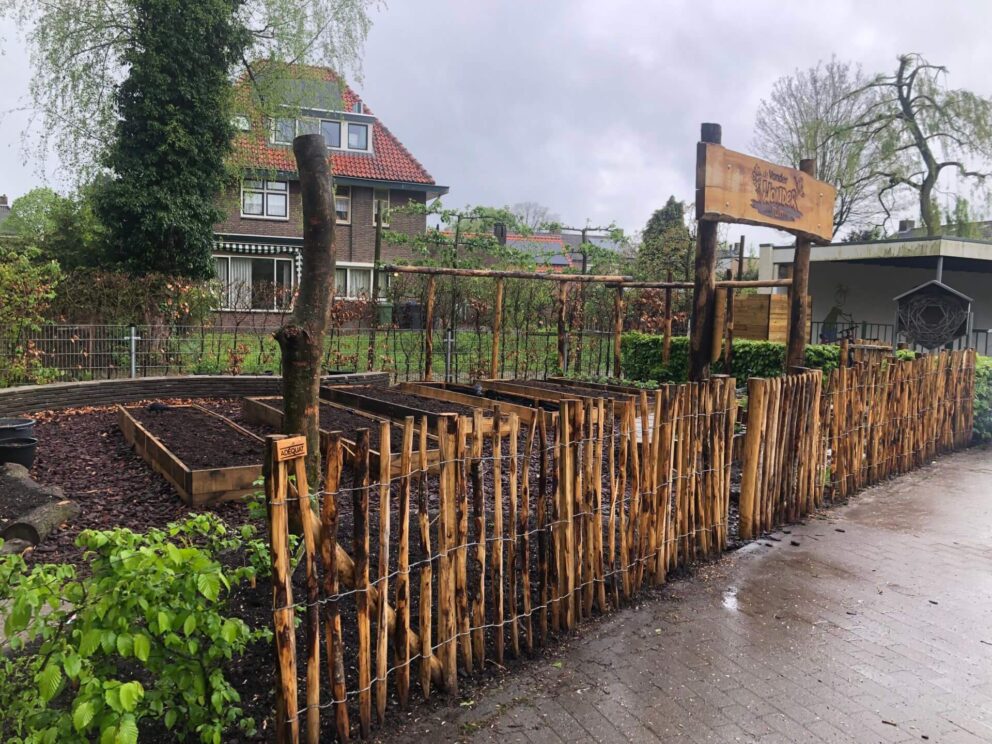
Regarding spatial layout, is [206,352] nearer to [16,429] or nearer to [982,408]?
[16,429]

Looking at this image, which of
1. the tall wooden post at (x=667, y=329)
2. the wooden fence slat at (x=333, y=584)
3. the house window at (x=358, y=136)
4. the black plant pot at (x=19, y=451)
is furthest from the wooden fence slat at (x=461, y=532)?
the house window at (x=358, y=136)

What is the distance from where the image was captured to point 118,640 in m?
2.25

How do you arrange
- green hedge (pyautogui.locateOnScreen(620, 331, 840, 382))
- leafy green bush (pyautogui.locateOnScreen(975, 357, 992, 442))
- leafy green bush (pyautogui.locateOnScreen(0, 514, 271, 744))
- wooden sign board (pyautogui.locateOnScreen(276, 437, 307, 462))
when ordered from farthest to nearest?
green hedge (pyautogui.locateOnScreen(620, 331, 840, 382)) < leafy green bush (pyautogui.locateOnScreen(975, 357, 992, 442)) < wooden sign board (pyautogui.locateOnScreen(276, 437, 307, 462)) < leafy green bush (pyautogui.locateOnScreen(0, 514, 271, 744))

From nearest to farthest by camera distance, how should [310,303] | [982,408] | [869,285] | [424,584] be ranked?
[424,584] → [310,303] → [982,408] → [869,285]

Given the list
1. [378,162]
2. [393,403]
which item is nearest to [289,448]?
[393,403]

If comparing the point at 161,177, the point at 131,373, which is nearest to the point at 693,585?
the point at 131,373

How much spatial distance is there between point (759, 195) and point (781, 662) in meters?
4.23

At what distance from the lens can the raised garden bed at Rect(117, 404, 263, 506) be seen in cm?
591

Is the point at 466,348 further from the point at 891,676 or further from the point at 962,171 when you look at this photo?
the point at 962,171

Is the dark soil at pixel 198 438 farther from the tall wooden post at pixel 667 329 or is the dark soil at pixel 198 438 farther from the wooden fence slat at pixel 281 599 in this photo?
the tall wooden post at pixel 667 329

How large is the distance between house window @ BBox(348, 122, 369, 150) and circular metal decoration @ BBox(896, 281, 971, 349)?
23671mm

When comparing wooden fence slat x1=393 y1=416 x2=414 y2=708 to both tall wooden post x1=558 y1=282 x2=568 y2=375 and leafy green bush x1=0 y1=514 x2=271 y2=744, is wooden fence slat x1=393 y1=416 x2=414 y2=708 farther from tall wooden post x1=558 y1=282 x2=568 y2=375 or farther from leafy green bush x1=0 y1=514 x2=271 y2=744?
tall wooden post x1=558 y1=282 x2=568 y2=375

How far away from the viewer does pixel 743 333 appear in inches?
594

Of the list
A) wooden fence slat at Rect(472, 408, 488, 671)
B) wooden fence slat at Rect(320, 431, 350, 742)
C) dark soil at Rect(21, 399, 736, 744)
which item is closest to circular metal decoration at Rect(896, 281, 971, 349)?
dark soil at Rect(21, 399, 736, 744)
